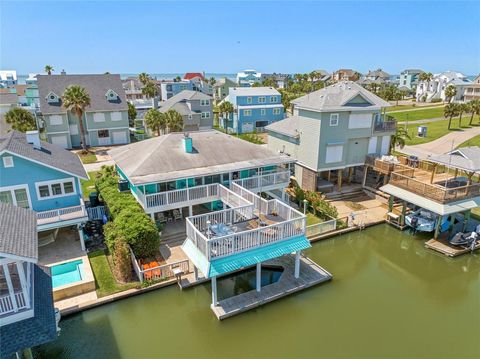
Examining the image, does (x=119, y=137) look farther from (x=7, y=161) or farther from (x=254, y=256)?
(x=254, y=256)

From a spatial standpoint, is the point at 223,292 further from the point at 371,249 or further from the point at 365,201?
the point at 365,201

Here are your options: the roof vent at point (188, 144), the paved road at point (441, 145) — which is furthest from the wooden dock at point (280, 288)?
the paved road at point (441, 145)

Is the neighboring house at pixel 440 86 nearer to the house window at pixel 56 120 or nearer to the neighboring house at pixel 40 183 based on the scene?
the house window at pixel 56 120

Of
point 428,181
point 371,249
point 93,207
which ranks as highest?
point 428,181

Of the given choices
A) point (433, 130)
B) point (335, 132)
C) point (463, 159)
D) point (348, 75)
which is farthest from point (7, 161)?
point (348, 75)

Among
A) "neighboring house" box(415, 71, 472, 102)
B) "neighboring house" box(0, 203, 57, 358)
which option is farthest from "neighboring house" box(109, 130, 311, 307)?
"neighboring house" box(415, 71, 472, 102)

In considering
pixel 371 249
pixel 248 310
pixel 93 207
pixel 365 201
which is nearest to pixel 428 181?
pixel 365 201
